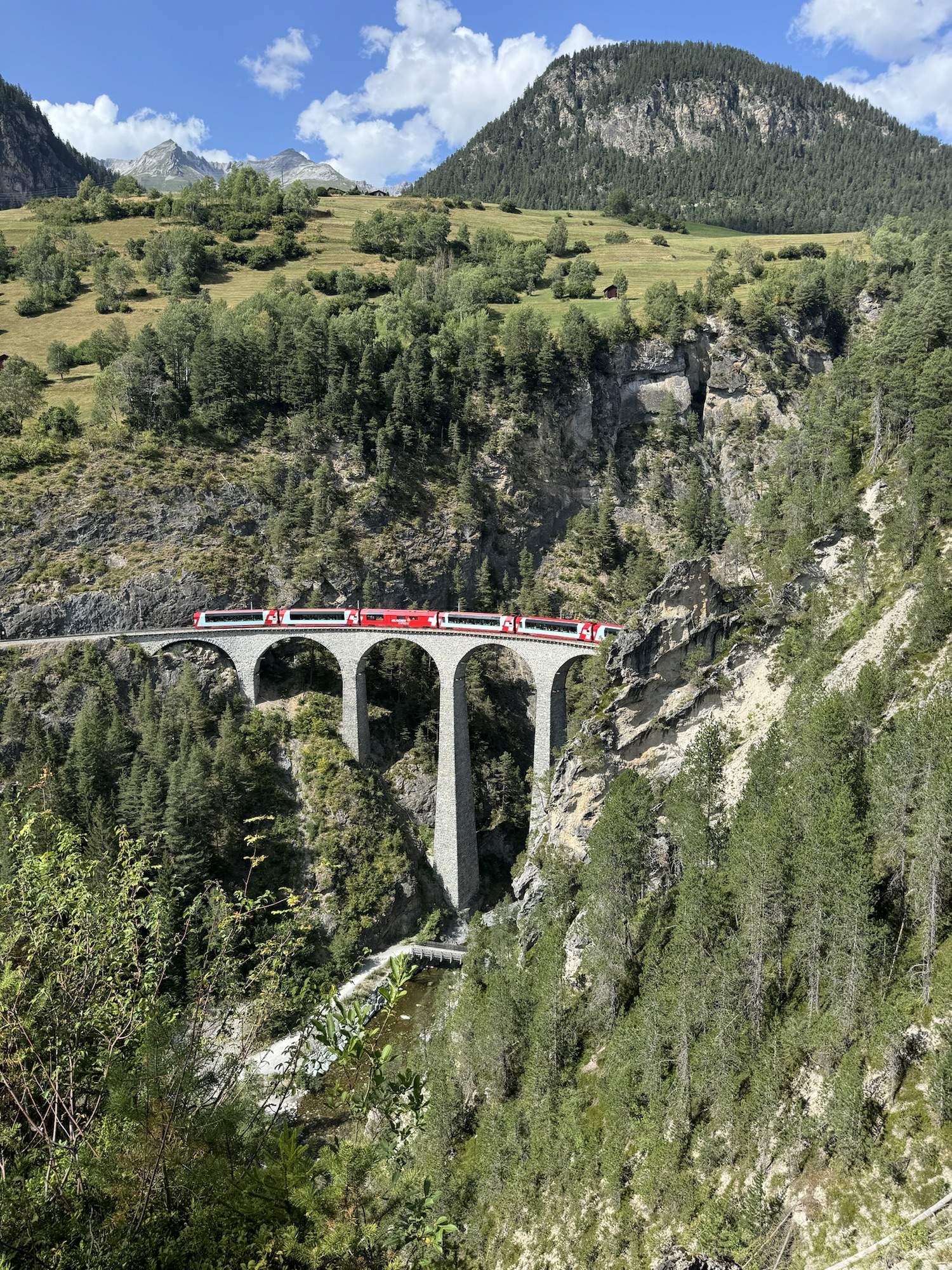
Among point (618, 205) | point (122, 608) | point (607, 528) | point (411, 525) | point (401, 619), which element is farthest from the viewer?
point (618, 205)

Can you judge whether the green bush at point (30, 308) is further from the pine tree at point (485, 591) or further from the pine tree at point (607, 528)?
the pine tree at point (607, 528)

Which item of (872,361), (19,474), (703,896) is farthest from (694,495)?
(19,474)

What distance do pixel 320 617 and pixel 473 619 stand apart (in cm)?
1307

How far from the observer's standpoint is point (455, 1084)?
1383 inches

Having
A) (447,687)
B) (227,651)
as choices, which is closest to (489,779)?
(447,687)

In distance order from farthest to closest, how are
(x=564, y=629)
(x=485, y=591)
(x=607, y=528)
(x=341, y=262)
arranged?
(x=341, y=262) → (x=607, y=528) → (x=485, y=591) → (x=564, y=629)

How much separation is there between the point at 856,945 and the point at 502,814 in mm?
41543

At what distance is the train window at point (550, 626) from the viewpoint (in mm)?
52531

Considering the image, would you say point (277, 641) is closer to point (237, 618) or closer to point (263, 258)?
point (237, 618)

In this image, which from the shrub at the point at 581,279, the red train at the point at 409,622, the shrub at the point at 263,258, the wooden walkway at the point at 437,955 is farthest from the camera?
the shrub at the point at 263,258

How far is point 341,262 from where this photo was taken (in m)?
113

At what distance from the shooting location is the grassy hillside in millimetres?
93312

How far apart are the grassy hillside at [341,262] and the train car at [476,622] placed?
48.0m

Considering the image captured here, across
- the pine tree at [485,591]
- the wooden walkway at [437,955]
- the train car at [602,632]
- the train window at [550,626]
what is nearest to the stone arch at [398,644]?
the train window at [550,626]
